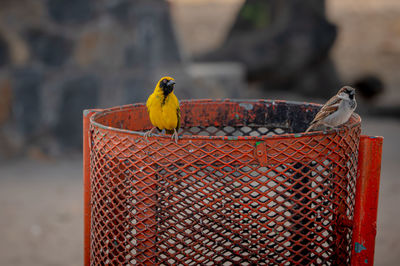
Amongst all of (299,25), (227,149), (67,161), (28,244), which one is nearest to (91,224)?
(227,149)

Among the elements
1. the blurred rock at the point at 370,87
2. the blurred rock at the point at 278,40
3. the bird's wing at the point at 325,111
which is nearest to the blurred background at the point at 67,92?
the blurred rock at the point at 370,87

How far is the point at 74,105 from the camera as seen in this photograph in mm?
5367

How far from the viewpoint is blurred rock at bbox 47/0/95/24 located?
522 centimetres

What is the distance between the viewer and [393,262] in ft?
11.8

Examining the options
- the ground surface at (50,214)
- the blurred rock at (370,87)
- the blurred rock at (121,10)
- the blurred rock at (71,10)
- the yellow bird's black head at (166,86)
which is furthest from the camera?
→ the blurred rock at (370,87)

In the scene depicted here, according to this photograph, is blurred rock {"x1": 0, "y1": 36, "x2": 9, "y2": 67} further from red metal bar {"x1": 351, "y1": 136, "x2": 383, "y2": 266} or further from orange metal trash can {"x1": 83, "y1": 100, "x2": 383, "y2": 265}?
red metal bar {"x1": 351, "y1": 136, "x2": 383, "y2": 266}

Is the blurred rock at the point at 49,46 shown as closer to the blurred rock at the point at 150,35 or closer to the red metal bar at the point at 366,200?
the blurred rock at the point at 150,35

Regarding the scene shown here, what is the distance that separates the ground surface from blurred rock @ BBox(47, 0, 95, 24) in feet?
4.99

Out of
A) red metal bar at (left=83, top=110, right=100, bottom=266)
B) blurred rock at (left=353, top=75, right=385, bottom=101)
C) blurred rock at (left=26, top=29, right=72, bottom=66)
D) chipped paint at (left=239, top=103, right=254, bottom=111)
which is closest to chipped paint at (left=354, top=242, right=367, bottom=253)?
chipped paint at (left=239, top=103, right=254, bottom=111)

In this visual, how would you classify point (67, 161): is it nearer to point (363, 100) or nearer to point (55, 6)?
point (55, 6)

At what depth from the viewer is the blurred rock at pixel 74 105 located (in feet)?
17.5

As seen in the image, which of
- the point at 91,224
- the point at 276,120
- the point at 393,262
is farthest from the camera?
the point at 393,262

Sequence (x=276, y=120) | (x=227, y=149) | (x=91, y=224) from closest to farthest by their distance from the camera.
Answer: (x=227, y=149) → (x=91, y=224) → (x=276, y=120)

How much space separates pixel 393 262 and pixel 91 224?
255 cm
